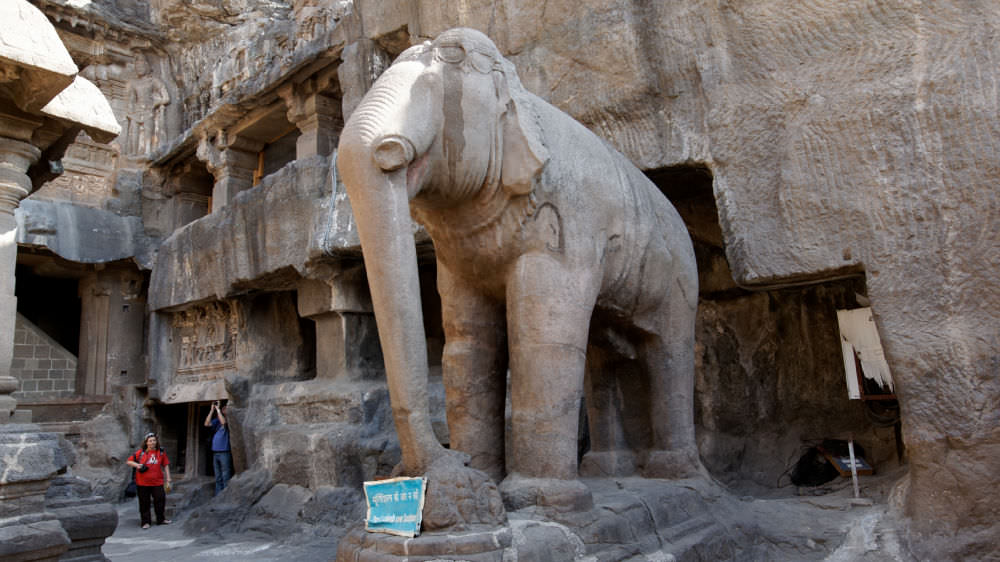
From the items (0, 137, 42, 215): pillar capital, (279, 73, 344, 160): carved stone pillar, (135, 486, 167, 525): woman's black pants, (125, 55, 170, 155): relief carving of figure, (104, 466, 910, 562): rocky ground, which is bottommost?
(135, 486, 167, 525): woman's black pants

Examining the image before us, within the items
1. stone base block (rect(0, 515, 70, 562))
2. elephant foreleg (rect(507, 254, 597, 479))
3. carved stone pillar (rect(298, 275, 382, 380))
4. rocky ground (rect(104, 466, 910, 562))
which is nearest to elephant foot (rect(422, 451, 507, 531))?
rocky ground (rect(104, 466, 910, 562))

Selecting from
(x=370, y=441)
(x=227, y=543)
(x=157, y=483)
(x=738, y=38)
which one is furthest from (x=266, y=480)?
(x=738, y=38)

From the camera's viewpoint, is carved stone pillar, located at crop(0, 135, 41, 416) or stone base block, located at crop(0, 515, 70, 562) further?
carved stone pillar, located at crop(0, 135, 41, 416)

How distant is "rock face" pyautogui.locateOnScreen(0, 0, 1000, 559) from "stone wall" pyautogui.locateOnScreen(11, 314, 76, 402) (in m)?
4.69

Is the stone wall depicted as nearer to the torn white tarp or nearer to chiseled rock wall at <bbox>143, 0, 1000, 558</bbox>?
chiseled rock wall at <bbox>143, 0, 1000, 558</bbox>

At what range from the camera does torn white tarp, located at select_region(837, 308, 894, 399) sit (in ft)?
13.8

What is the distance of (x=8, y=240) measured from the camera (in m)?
4.30

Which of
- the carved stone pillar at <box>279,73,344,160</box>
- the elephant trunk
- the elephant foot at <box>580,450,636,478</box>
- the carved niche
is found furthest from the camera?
the carved niche

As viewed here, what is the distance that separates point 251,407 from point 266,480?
109cm

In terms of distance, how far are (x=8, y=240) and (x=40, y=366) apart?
10.0m

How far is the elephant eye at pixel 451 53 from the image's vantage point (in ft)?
9.34

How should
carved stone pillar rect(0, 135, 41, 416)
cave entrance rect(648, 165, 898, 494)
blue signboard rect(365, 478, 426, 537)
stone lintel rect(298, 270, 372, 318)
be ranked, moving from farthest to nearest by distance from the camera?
stone lintel rect(298, 270, 372, 318), cave entrance rect(648, 165, 898, 494), carved stone pillar rect(0, 135, 41, 416), blue signboard rect(365, 478, 426, 537)

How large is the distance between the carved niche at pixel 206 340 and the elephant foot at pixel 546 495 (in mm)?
7290

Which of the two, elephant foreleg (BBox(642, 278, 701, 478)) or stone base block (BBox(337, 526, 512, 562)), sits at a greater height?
elephant foreleg (BBox(642, 278, 701, 478))
